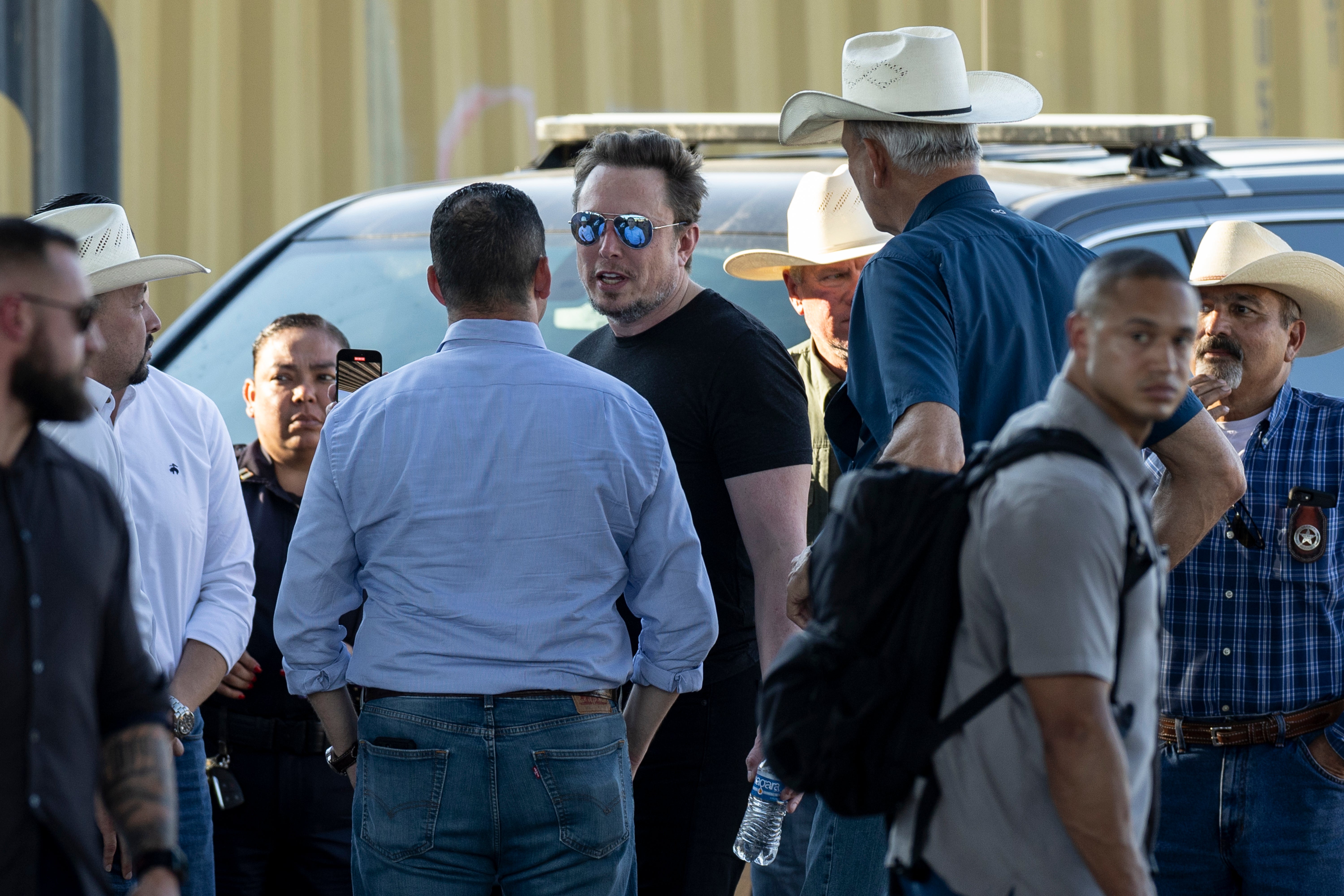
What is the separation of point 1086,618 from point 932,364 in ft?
2.19

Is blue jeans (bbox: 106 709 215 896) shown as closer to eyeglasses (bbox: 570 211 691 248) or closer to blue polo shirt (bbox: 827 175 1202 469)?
eyeglasses (bbox: 570 211 691 248)

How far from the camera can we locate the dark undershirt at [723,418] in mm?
3070

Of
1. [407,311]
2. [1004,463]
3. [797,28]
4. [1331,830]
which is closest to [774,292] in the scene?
[407,311]

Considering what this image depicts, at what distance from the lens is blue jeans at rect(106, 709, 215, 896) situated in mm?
3006

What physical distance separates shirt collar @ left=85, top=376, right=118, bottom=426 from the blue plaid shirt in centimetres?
200

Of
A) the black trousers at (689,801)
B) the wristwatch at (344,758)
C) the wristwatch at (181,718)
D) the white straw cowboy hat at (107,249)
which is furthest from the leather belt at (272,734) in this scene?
the white straw cowboy hat at (107,249)

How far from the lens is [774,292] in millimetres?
4062

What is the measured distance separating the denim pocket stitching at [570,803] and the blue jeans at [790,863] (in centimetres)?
79

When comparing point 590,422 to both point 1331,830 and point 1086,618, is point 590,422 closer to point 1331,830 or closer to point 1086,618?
point 1086,618

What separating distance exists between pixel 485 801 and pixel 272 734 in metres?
1.24

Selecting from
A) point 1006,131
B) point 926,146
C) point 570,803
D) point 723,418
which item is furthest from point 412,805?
point 1006,131

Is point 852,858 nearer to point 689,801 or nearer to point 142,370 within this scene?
point 689,801

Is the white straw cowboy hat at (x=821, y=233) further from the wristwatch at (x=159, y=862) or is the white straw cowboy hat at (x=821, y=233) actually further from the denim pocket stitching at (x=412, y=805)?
the wristwatch at (x=159, y=862)

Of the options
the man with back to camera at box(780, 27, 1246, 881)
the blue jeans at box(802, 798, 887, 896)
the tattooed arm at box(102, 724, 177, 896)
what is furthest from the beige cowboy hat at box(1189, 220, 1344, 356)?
the tattooed arm at box(102, 724, 177, 896)
